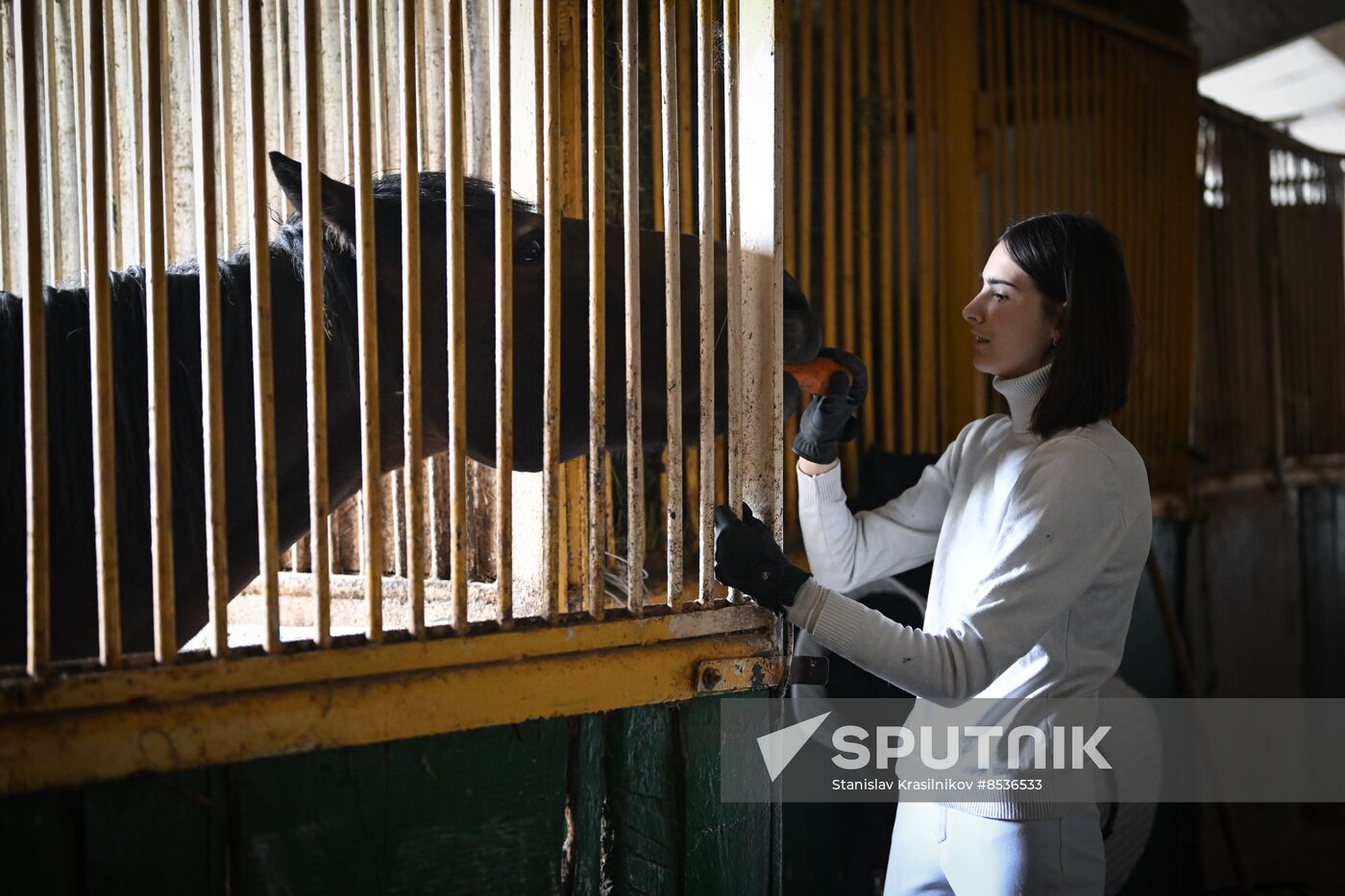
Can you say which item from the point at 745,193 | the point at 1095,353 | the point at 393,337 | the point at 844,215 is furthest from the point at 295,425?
the point at 844,215

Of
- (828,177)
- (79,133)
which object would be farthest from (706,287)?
(79,133)

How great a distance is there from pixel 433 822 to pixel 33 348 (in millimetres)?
656

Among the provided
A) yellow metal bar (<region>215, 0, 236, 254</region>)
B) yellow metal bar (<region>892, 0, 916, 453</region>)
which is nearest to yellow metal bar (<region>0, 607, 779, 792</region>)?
yellow metal bar (<region>215, 0, 236, 254</region>)

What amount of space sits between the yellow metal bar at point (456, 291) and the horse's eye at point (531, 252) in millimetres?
336

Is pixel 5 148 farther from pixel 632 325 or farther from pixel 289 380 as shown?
pixel 632 325

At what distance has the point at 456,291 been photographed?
112 centimetres

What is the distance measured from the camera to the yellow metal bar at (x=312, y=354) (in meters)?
1.02

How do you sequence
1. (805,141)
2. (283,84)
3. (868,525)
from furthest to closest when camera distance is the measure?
(805,141) < (283,84) < (868,525)

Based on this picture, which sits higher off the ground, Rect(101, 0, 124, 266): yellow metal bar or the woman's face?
Rect(101, 0, 124, 266): yellow metal bar

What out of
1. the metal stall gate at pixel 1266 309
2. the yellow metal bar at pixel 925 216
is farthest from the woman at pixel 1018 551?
the metal stall gate at pixel 1266 309

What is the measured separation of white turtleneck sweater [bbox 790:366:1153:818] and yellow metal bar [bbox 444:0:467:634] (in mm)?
463

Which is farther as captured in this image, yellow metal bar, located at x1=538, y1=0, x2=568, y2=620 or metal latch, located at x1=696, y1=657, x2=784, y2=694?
metal latch, located at x1=696, y1=657, x2=784, y2=694

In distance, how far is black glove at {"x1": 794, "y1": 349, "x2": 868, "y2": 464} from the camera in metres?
1.59

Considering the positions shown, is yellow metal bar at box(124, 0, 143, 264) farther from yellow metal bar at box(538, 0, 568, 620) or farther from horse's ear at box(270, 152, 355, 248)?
yellow metal bar at box(538, 0, 568, 620)
